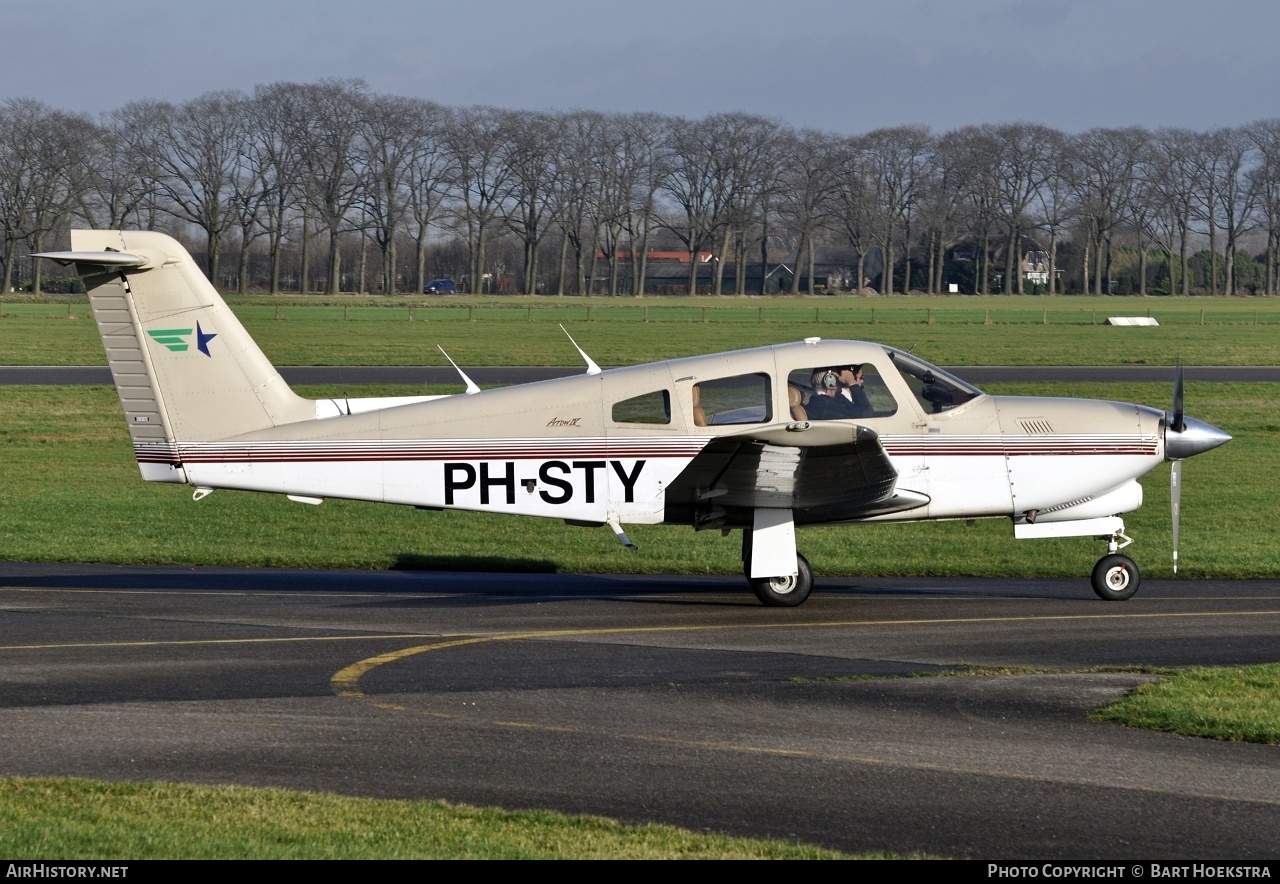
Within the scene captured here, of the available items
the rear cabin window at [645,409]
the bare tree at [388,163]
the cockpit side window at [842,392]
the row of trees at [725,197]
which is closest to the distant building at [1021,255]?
the row of trees at [725,197]

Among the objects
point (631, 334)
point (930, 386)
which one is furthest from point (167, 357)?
point (631, 334)

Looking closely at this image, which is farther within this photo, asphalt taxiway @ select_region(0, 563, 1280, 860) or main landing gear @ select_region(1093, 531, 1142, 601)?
main landing gear @ select_region(1093, 531, 1142, 601)

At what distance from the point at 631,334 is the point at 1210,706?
5298 centimetres

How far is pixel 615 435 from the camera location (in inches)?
507

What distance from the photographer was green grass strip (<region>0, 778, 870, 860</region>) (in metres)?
6.05

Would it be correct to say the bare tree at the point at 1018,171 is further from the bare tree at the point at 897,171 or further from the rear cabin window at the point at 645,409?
the rear cabin window at the point at 645,409

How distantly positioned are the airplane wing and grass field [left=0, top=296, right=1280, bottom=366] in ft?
93.7

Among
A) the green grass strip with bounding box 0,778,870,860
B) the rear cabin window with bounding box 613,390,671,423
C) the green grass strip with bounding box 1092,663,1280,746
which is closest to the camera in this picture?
the green grass strip with bounding box 0,778,870,860

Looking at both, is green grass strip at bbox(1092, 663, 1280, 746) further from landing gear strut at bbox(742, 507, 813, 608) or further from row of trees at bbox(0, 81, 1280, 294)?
row of trees at bbox(0, 81, 1280, 294)

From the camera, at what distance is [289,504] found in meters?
20.1

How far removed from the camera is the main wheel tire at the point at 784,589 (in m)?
13.1

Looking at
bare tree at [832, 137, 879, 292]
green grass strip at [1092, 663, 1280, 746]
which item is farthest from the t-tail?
bare tree at [832, 137, 879, 292]

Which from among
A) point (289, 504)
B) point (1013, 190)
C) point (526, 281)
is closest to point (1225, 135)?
point (1013, 190)

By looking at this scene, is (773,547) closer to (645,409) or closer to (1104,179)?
(645,409)
